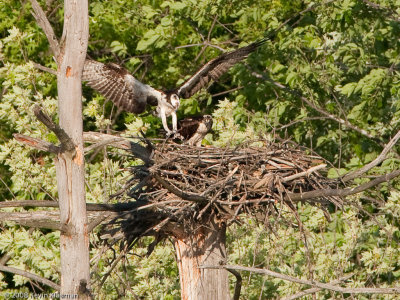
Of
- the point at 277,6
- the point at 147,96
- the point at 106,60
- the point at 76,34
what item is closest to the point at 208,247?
the point at 76,34

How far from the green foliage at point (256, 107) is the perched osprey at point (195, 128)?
0.98 feet

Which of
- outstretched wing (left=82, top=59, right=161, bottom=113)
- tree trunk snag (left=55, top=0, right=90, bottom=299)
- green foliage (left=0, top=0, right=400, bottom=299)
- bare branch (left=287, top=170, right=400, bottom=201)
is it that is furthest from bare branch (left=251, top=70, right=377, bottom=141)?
tree trunk snag (left=55, top=0, right=90, bottom=299)

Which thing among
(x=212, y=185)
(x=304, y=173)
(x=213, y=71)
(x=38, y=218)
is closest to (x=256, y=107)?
(x=213, y=71)

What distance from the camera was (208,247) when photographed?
6629 mm

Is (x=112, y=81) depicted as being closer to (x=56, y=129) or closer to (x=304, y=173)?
(x=304, y=173)

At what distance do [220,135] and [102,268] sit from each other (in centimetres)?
199

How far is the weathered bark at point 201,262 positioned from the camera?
6.56m

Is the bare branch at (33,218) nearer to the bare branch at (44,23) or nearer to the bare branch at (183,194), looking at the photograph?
the bare branch at (183,194)

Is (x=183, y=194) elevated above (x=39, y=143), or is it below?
below

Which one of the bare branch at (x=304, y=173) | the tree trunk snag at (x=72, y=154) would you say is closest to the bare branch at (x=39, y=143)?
the tree trunk snag at (x=72, y=154)

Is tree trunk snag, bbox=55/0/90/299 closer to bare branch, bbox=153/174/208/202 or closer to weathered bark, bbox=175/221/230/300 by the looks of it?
bare branch, bbox=153/174/208/202

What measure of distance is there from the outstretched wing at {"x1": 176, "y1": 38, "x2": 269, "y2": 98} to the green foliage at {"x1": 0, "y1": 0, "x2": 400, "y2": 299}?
423 millimetres

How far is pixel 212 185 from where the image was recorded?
632 cm

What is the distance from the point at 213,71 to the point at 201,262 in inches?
129
